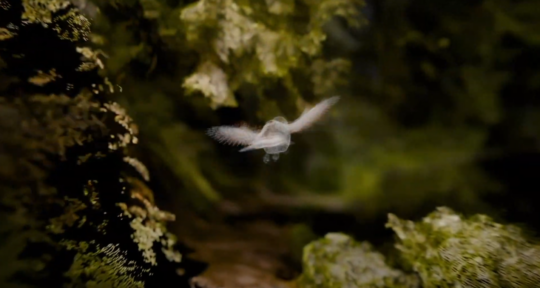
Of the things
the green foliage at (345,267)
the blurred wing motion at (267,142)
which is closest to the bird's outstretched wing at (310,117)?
the blurred wing motion at (267,142)

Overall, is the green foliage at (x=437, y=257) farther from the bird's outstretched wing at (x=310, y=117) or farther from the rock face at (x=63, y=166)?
the rock face at (x=63, y=166)

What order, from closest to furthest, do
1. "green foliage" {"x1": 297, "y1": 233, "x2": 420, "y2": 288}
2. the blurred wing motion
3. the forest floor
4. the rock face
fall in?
the rock face, the blurred wing motion, "green foliage" {"x1": 297, "y1": 233, "x2": 420, "y2": 288}, the forest floor

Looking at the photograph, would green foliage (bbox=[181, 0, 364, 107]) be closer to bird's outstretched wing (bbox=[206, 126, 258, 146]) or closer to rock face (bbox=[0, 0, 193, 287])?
bird's outstretched wing (bbox=[206, 126, 258, 146])

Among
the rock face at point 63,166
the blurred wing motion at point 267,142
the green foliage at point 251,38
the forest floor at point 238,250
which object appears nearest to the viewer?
the rock face at point 63,166

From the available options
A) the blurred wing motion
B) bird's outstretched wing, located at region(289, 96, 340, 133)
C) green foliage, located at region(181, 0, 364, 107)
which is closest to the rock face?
green foliage, located at region(181, 0, 364, 107)

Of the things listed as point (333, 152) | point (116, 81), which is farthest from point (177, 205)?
point (333, 152)

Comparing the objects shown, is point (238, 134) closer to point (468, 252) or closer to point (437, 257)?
point (437, 257)

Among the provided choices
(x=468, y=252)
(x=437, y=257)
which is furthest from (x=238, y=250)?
(x=468, y=252)

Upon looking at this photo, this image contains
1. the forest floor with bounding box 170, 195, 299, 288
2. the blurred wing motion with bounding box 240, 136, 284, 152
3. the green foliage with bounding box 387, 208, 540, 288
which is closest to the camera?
the green foliage with bounding box 387, 208, 540, 288
